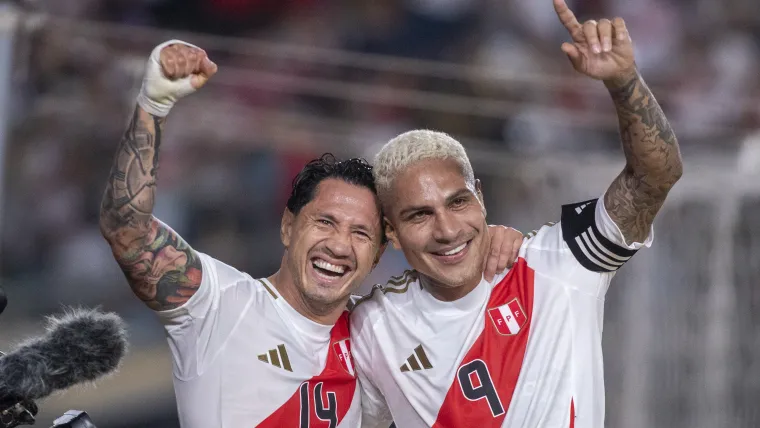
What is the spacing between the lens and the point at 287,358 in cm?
279

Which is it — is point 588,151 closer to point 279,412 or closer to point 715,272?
point 715,272

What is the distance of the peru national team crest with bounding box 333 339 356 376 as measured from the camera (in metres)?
2.94

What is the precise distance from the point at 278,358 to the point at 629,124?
4.27 feet

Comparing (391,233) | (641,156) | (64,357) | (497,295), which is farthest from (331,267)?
(64,357)

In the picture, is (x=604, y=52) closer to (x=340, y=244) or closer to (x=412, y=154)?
(x=412, y=154)

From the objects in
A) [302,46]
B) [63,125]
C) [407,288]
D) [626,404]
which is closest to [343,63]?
[302,46]

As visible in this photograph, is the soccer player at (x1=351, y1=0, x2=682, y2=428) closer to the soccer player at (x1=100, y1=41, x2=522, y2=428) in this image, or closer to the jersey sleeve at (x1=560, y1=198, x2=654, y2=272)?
the jersey sleeve at (x1=560, y1=198, x2=654, y2=272)

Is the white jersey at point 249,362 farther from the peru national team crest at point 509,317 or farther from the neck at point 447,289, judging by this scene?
the peru national team crest at point 509,317

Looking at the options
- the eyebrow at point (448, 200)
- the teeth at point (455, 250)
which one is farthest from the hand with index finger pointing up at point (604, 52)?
the teeth at point (455, 250)

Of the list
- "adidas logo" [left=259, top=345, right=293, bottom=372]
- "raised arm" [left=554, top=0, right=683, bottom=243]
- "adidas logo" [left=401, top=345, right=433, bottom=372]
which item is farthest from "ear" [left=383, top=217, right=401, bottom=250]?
"raised arm" [left=554, top=0, right=683, bottom=243]

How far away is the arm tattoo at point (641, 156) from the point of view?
2.53 meters

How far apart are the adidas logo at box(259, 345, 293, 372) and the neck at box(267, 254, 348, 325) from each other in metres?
0.17

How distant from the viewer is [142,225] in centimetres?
244

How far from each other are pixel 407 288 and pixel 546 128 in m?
3.81
